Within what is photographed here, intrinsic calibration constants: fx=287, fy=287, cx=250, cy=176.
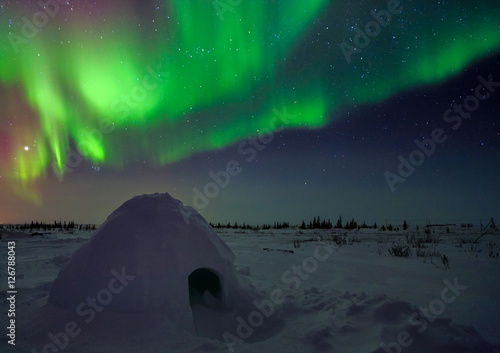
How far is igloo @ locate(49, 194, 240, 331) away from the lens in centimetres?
444

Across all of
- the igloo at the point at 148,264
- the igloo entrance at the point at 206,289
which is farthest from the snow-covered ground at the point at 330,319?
the igloo entrance at the point at 206,289

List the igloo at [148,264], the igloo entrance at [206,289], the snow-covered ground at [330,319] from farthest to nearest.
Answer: the igloo entrance at [206,289]
the igloo at [148,264]
the snow-covered ground at [330,319]

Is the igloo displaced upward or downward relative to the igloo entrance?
upward

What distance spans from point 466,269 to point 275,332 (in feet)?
16.2

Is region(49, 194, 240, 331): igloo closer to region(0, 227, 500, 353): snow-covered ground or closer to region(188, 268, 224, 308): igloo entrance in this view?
region(188, 268, 224, 308): igloo entrance

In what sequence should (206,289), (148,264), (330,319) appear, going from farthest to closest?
A: (206,289)
(148,264)
(330,319)

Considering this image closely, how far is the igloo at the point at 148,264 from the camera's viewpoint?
175 inches

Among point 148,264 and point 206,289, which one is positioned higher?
point 148,264

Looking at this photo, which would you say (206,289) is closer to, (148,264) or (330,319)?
(148,264)

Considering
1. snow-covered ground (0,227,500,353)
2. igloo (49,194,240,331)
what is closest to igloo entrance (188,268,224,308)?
igloo (49,194,240,331)

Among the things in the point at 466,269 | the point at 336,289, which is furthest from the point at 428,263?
the point at 336,289

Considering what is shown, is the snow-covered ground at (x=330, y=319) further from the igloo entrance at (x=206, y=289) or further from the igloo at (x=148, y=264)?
the igloo entrance at (x=206, y=289)

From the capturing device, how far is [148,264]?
4.70 m

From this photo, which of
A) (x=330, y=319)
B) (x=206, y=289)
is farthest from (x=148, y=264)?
(x=330, y=319)
